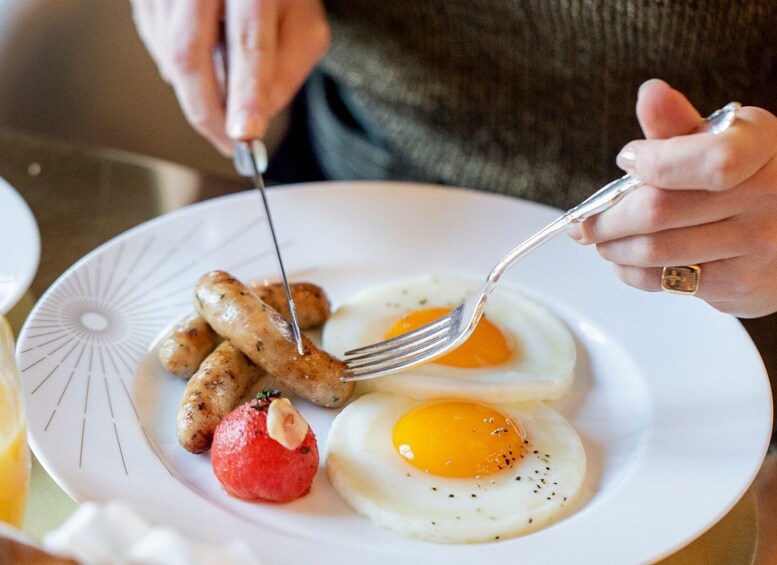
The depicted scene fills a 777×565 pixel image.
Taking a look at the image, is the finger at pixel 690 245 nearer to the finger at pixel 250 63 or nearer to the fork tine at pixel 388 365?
the fork tine at pixel 388 365

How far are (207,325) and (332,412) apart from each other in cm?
29

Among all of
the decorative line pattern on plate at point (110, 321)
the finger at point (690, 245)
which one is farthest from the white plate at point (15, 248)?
the finger at point (690, 245)

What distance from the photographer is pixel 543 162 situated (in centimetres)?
232

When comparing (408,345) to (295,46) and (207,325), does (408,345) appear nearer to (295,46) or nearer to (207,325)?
(207,325)

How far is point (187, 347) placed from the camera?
5.12 feet

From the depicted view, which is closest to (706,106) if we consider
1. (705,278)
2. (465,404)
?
(705,278)

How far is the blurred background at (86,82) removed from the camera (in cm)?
269

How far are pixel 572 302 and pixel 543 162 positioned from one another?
1.99ft

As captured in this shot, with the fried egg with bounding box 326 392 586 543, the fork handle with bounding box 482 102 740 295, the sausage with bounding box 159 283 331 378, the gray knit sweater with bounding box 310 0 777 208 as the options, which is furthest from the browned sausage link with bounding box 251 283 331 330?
the gray knit sweater with bounding box 310 0 777 208

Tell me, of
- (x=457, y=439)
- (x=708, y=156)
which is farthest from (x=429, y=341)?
(x=708, y=156)

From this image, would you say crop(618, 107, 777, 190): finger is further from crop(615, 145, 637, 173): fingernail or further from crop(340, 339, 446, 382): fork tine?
crop(340, 339, 446, 382): fork tine

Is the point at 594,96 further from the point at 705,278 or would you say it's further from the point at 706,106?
the point at 705,278

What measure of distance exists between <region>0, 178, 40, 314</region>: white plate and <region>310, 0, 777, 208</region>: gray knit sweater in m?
0.94

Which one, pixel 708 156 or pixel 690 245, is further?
pixel 690 245
